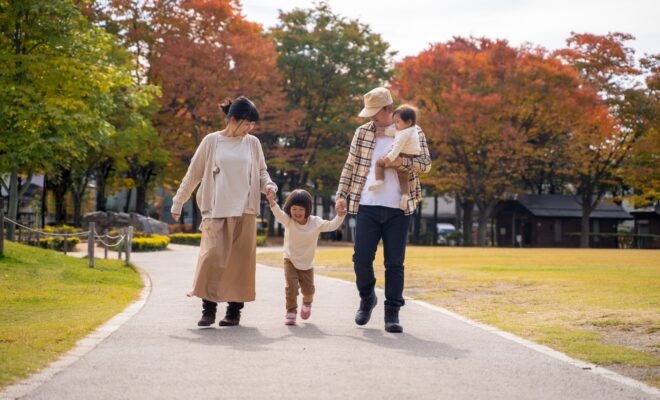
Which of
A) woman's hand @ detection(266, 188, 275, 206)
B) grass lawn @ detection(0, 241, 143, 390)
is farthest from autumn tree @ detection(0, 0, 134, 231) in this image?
woman's hand @ detection(266, 188, 275, 206)

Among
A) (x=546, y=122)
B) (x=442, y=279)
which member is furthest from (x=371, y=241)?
(x=546, y=122)

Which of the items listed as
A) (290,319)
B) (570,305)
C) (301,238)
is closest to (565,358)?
(290,319)

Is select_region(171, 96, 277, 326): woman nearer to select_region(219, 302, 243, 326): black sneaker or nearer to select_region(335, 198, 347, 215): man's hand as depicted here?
select_region(219, 302, 243, 326): black sneaker

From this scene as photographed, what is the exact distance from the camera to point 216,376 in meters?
4.80

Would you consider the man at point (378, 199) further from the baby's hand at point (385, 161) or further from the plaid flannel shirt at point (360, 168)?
the baby's hand at point (385, 161)

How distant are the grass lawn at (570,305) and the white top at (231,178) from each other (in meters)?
2.51

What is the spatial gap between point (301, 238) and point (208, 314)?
Result: 104cm

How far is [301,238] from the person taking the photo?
7.68 meters

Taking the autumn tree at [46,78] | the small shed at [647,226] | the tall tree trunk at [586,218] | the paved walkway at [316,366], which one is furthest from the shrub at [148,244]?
the small shed at [647,226]

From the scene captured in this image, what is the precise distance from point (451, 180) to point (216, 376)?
41.6m

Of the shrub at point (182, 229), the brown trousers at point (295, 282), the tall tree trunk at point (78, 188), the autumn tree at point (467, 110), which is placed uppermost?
the autumn tree at point (467, 110)

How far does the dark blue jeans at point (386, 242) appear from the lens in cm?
724

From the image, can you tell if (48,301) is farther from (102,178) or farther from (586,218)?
(586,218)

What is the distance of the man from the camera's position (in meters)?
7.21
